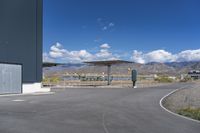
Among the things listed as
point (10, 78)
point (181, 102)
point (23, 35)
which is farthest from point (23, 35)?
point (181, 102)

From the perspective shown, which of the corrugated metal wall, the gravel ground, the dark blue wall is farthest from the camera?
the corrugated metal wall

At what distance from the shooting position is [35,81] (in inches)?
1371

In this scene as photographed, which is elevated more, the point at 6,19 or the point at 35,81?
the point at 6,19

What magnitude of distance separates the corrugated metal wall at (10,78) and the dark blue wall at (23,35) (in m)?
0.59

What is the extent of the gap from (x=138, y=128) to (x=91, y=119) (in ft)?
9.03

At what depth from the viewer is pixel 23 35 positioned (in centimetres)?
3284

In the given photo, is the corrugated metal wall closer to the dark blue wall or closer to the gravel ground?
the dark blue wall

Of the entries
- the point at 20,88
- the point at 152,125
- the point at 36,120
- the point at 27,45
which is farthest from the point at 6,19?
the point at 152,125

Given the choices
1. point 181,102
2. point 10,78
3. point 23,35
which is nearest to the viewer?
point 181,102

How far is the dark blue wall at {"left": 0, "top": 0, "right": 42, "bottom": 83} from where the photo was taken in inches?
1206

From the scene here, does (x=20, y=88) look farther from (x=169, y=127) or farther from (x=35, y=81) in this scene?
(x=169, y=127)

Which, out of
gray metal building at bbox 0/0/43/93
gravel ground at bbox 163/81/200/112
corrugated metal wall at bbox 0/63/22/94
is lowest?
gravel ground at bbox 163/81/200/112

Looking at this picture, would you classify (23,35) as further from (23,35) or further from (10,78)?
(10,78)

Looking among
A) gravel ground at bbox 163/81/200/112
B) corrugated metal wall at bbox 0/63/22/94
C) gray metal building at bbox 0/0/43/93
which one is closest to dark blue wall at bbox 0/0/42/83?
gray metal building at bbox 0/0/43/93
